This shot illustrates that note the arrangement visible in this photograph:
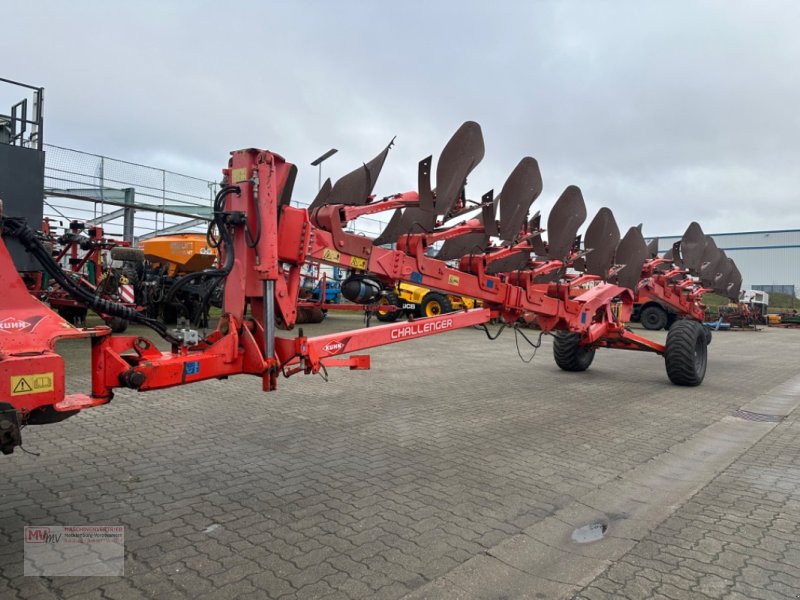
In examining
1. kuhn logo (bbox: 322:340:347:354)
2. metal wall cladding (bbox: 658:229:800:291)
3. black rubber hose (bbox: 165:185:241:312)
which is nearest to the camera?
black rubber hose (bbox: 165:185:241:312)

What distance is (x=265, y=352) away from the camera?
401 centimetres

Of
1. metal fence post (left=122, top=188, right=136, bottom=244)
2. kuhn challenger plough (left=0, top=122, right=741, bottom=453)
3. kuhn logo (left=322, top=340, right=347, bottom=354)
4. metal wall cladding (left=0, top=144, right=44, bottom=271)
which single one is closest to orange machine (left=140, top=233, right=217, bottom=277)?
metal fence post (left=122, top=188, right=136, bottom=244)

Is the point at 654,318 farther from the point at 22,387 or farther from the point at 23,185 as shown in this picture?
the point at 22,387

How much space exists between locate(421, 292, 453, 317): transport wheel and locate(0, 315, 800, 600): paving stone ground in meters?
10.7

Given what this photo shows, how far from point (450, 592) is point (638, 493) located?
217cm

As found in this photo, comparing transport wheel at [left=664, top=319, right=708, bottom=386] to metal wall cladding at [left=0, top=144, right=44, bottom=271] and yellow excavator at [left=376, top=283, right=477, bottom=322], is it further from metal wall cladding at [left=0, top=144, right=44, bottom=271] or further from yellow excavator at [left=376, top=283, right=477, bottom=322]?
yellow excavator at [left=376, top=283, right=477, bottom=322]

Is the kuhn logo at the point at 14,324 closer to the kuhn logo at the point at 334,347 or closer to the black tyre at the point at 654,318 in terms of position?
the kuhn logo at the point at 334,347

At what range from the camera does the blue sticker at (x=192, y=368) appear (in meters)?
3.56

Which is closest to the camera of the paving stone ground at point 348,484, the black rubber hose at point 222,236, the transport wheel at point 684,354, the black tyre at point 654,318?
the paving stone ground at point 348,484

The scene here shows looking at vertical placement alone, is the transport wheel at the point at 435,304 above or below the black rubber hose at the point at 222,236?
below

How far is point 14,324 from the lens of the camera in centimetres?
284

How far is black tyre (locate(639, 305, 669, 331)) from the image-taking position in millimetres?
23578

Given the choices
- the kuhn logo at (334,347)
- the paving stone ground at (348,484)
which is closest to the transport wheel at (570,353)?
the paving stone ground at (348,484)

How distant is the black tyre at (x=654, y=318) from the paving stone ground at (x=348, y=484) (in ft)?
54.9
